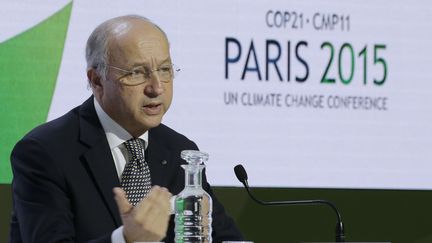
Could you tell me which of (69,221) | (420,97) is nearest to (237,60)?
(420,97)

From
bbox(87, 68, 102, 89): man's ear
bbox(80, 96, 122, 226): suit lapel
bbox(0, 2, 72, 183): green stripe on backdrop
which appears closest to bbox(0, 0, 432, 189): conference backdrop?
bbox(0, 2, 72, 183): green stripe on backdrop

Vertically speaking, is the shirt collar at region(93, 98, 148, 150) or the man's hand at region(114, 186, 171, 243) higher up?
the shirt collar at region(93, 98, 148, 150)

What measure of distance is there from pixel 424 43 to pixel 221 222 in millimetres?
1977

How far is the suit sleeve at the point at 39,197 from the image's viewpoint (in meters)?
2.92

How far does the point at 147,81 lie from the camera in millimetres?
3197

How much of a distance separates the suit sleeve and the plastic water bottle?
42cm

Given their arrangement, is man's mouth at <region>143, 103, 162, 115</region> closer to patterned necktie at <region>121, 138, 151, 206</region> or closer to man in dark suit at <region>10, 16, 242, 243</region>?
man in dark suit at <region>10, 16, 242, 243</region>

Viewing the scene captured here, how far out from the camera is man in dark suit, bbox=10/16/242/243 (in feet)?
9.93

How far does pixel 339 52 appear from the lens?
4672mm

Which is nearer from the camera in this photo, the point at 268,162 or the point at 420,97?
the point at 268,162

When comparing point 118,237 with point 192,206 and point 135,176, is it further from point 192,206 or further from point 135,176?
point 135,176

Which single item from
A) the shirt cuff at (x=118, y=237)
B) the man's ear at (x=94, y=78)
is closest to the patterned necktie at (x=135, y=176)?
the man's ear at (x=94, y=78)

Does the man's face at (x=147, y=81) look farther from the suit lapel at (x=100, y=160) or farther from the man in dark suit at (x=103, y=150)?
the suit lapel at (x=100, y=160)

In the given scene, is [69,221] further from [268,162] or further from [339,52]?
[339,52]
